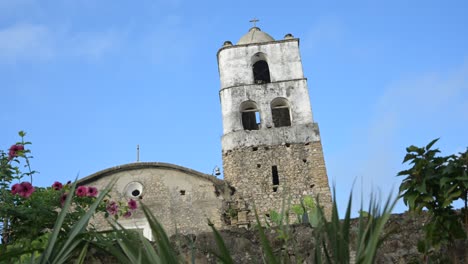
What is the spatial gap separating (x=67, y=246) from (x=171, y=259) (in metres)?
0.96

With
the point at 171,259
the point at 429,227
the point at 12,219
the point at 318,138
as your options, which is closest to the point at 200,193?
the point at 318,138

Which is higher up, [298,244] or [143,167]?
[143,167]

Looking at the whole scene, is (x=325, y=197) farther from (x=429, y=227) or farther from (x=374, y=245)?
(x=374, y=245)

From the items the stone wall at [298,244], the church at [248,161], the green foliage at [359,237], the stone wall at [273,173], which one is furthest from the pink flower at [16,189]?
the stone wall at [273,173]

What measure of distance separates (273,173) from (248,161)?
2.60 ft

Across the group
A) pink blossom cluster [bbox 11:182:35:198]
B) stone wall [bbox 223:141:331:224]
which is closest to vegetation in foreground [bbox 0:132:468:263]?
pink blossom cluster [bbox 11:182:35:198]

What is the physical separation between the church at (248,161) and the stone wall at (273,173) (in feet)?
0.09

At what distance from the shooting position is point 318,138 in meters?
13.8

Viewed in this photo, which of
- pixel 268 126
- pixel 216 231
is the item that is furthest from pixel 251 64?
pixel 216 231

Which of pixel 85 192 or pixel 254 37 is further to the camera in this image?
pixel 254 37

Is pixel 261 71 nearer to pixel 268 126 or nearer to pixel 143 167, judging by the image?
pixel 268 126

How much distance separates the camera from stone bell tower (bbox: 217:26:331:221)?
1308 cm

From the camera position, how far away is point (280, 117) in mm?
15172

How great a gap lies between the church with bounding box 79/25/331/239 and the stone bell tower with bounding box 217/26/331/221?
0.03 metres
